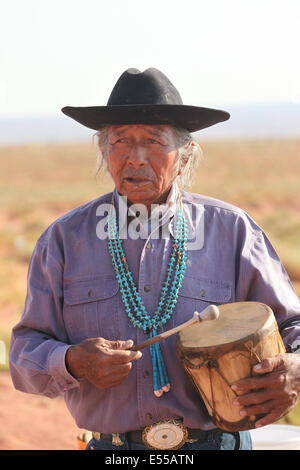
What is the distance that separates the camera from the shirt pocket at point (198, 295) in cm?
265

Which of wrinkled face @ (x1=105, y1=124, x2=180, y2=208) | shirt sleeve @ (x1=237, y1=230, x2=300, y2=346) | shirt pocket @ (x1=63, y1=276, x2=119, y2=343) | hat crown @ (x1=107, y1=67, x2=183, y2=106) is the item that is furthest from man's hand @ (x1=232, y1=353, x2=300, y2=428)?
hat crown @ (x1=107, y1=67, x2=183, y2=106)

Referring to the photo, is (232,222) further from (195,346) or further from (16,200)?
(16,200)

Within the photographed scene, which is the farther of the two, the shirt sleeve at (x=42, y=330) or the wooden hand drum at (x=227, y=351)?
the shirt sleeve at (x=42, y=330)

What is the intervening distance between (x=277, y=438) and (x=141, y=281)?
4.04ft

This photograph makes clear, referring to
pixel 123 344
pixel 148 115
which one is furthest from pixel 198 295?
pixel 148 115

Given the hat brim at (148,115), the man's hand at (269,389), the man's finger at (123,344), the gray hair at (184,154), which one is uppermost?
the hat brim at (148,115)

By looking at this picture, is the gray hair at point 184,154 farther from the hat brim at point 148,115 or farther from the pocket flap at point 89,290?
the pocket flap at point 89,290

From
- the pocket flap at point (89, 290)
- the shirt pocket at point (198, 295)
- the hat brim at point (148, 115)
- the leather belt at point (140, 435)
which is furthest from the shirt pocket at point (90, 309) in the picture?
the hat brim at point (148, 115)

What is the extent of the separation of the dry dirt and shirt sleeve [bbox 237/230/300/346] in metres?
3.23

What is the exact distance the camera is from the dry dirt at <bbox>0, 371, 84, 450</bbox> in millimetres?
5805

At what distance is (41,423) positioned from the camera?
627 cm

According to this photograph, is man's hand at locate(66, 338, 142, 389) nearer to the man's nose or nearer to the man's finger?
the man's finger

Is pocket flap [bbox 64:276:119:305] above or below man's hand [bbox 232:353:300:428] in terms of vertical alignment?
above

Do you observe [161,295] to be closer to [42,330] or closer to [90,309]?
[90,309]
